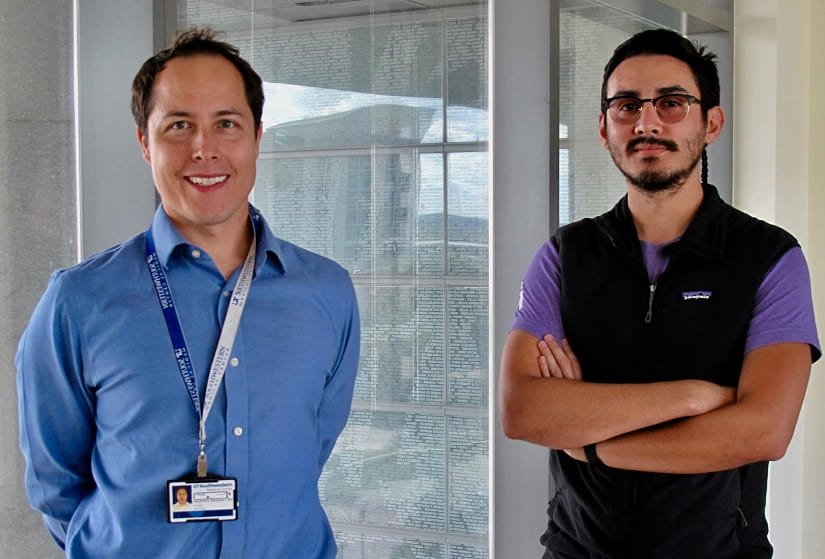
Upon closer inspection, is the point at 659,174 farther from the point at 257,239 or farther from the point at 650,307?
the point at 257,239

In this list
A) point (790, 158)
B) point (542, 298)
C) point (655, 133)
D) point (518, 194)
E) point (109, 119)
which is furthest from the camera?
point (790, 158)

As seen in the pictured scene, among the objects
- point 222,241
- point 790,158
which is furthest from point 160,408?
point 790,158

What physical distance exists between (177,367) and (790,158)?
11.7 feet

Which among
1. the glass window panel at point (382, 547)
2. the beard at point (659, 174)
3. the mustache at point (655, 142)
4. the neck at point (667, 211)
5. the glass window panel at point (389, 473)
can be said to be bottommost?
the glass window panel at point (382, 547)

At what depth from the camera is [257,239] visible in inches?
80.1

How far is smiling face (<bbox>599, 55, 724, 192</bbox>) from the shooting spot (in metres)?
2.27

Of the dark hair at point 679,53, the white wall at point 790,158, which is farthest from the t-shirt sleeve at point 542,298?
the white wall at point 790,158

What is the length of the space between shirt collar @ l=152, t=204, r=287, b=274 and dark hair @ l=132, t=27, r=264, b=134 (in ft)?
0.66

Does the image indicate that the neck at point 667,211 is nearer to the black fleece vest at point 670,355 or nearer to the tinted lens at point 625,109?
the black fleece vest at point 670,355

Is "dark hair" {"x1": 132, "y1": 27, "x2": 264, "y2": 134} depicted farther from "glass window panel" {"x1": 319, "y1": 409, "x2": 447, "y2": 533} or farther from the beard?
"glass window panel" {"x1": 319, "y1": 409, "x2": 447, "y2": 533}

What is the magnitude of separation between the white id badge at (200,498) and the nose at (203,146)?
0.61 m

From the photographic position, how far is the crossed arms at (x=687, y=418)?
211 centimetres

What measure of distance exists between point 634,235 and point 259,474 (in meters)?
1.02

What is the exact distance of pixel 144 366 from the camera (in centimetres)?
186
